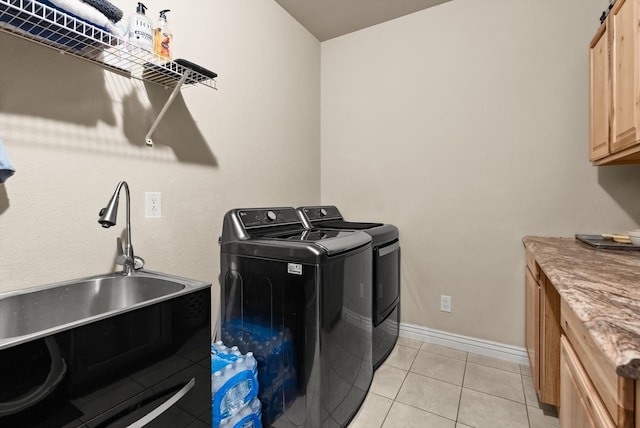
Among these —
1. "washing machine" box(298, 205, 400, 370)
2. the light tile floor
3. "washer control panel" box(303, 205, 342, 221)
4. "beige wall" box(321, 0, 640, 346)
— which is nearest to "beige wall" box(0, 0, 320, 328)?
"washer control panel" box(303, 205, 342, 221)

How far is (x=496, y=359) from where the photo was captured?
2252 millimetres

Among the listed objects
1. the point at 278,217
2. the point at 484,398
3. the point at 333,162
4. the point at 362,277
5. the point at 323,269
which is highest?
the point at 333,162

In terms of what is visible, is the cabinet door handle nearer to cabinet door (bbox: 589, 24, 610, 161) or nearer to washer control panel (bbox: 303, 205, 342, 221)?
washer control panel (bbox: 303, 205, 342, 221)

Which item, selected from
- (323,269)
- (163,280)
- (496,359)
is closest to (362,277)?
(323,269)

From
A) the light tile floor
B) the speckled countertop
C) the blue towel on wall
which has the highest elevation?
the blue towel on wall

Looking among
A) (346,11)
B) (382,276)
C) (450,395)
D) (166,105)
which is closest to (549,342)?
(450,395)

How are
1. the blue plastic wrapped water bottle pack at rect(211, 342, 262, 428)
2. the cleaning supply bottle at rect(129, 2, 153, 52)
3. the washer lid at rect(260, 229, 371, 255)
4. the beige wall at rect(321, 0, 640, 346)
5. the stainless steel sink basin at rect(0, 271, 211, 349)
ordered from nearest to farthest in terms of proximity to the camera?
the stainless steel sink basin at rect(0, 271, 211, 349)
the cleaning supply bottle at rect(129, 2, 153, 52)
the blue plastic wrapped water bottle pack at rect(211, 342, 262, 428)
the washer lid at rect(260, 229, 371, 255)
the beige wall at rect(321, 0, 640, 346)

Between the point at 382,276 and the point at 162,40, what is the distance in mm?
1766

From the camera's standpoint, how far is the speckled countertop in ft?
1.92

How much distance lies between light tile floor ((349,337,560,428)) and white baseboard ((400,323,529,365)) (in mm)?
45

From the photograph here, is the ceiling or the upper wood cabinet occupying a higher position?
the ceiling

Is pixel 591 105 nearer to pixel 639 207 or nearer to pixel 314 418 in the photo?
pixel 639 207

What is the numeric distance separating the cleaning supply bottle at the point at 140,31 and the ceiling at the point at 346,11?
144 cm

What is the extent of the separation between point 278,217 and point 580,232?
6.30ft
